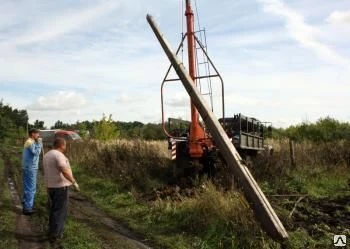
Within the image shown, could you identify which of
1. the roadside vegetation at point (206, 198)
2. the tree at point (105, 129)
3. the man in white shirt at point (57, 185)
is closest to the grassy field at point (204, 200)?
the roadside vegetation at point (206, 198)

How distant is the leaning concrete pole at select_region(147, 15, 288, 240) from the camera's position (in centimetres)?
863

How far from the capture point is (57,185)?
8.89 meters

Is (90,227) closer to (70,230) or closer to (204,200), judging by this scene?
(70,230)

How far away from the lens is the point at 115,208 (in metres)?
12.2

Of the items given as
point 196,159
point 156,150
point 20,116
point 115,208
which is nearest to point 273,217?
point 115,208

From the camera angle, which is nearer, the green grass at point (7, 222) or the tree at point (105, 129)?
the green grass at point (7, 222)

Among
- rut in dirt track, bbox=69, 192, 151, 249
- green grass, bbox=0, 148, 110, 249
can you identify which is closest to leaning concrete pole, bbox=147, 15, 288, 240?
rut in dirt track, bbox=69, 192, 151, 249

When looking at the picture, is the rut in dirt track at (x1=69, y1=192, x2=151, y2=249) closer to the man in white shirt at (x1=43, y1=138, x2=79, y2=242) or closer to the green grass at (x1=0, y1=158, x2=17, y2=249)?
the man in white shirt at (x1=43, y1=138, x2=79, y2=242)

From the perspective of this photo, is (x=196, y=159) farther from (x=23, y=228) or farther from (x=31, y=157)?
(x=23, y=228)

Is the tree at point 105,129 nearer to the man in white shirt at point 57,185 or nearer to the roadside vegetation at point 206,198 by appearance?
the roadside vegetation at point 206,198

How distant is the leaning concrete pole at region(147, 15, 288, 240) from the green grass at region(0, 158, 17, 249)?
4.26m

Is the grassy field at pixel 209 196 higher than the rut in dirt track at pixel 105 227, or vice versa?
the grassy field at pixel 209 196

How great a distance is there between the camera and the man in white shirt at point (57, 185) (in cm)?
875

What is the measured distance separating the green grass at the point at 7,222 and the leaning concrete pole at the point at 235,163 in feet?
14.0
